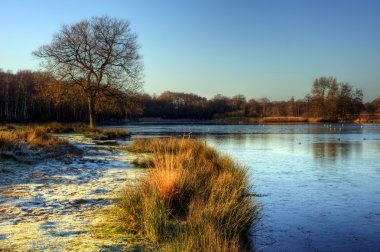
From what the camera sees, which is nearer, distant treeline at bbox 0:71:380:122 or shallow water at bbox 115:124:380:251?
shallow water at bbox 115:124:380:251

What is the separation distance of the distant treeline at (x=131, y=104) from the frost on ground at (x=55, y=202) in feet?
70.4

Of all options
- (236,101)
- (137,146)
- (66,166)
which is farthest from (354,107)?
(66,166)

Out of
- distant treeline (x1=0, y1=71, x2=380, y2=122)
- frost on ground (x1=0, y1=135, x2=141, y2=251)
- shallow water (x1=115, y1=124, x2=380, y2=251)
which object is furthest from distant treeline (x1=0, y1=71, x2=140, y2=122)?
frost on ground (x1=0, y1=135, x2=141, y2=251)

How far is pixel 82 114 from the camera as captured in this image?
8312 centimetres

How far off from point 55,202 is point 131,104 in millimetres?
26897

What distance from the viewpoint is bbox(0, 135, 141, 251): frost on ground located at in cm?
545

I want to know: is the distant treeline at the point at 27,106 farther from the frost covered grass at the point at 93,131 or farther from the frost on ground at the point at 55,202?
the frost on ground at the point at 55,202

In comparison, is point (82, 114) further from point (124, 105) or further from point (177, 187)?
point (177, 187)

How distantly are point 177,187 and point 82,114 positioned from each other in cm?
7912

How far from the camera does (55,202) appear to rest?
7.76 m

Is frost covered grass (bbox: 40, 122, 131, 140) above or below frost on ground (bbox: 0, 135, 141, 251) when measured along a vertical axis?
above

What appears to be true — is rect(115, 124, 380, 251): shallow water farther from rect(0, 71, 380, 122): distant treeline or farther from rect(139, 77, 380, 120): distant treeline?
rect(139, 77, 380, 120): distant treeline

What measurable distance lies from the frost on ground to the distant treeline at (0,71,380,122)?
70.4 ft

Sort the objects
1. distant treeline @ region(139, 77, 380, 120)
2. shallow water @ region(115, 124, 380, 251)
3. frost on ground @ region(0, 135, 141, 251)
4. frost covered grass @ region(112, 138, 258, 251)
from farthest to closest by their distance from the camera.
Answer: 1. distant treeline @ region(139, 77, 380, 120)
2. shallow water @ region(115, 124, 380, 251)
3. frost on ground @ region(0, 135, 141, 251)
4. frost covered grass @ region(112, 138, 258, 251)
